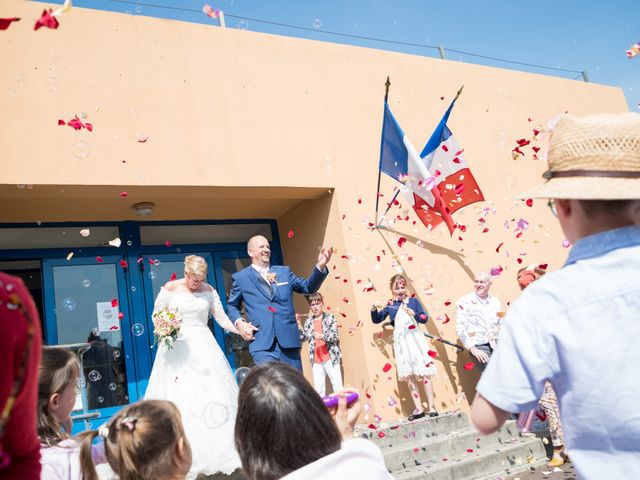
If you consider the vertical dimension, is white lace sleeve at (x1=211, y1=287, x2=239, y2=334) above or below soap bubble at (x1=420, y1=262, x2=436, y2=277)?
below

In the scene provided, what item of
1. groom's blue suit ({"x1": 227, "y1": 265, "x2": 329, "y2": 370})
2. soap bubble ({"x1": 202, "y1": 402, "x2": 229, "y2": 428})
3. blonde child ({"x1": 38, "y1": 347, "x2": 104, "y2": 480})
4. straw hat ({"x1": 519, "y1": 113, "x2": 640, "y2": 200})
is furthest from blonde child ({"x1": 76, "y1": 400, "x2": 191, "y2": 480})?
groom's blue suit ({"x1": 227, "y1": 265, "x2": 329, "y2": 370})

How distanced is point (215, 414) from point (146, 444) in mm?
3407

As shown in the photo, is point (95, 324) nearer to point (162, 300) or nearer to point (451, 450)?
point (162, 300)

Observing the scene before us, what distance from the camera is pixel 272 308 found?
5766mm

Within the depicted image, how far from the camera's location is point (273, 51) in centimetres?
739

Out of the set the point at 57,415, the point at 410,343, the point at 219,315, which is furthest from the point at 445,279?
the point at 57,415

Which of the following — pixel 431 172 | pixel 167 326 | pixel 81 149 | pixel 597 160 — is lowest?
pixel 597 160

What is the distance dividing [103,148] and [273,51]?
2564mm

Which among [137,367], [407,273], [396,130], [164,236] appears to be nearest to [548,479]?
[407,273]

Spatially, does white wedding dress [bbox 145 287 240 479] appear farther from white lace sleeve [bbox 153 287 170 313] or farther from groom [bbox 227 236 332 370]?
groom [bbox 227 236 332 370]

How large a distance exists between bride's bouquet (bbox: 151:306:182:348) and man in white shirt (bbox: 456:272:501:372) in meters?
3.31

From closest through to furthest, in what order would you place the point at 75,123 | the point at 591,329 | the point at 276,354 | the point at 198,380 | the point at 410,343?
the point at 591,329
the point at 198,380
the point at 276,354
the point at 75,123
the point at 410,343

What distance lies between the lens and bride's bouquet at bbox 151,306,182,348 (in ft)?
17.9

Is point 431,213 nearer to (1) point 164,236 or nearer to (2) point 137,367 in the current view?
(1) point 164,236
